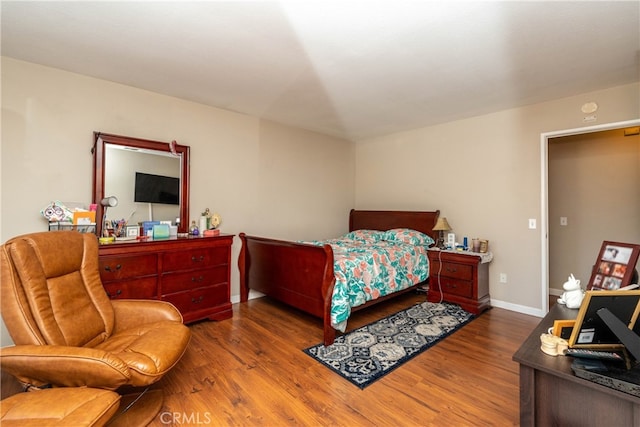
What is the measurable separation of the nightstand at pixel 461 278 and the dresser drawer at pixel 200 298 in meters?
2.57

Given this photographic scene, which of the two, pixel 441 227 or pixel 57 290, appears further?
pixel 441 227

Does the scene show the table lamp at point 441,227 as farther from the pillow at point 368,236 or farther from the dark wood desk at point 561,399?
the dark wood desk at point 561,399

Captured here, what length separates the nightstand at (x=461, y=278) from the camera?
3.36 metres

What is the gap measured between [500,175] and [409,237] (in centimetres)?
136

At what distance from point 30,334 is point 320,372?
173 cm

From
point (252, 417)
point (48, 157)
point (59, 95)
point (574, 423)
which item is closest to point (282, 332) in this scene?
point (252, 417)

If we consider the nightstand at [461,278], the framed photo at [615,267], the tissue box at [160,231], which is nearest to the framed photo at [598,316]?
the framed photo at [615,267]

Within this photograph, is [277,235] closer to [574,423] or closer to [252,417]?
[252,417]

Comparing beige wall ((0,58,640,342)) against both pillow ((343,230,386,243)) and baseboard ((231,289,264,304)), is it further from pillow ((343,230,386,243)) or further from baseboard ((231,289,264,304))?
pillow ((343,230,386,243))

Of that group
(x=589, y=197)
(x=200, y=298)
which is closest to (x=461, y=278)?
(x=589, y=197)

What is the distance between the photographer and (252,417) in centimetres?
168

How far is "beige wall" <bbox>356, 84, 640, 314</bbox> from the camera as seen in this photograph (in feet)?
10.5

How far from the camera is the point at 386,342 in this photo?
8.52 ft

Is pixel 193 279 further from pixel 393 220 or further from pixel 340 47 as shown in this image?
pixel 393 220
